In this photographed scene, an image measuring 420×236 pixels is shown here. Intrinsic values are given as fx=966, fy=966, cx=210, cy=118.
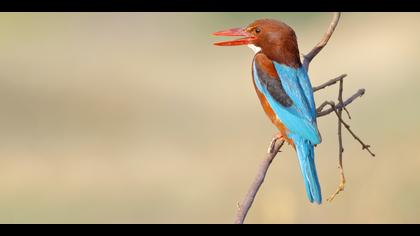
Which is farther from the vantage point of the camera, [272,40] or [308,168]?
[272,40]

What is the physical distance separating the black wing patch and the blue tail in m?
0.17

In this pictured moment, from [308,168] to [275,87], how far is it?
0.43m

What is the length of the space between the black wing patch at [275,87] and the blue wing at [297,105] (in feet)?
0.03

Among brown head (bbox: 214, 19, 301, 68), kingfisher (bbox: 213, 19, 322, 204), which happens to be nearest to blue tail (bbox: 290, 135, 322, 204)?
kingfisher (bbox: 213, 19, 322, 204)

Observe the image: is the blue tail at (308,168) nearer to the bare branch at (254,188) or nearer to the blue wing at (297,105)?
the blue wing at (297,105)

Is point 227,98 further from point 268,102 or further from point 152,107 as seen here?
point 268,102

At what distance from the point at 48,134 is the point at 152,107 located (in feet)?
6.67

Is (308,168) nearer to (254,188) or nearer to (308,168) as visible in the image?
(308,168)

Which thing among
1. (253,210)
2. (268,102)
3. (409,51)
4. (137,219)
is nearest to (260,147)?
(137,219)

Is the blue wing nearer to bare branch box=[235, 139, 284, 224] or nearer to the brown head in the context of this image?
the brown head

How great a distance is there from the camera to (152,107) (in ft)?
49.2

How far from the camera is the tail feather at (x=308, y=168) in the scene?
13.1 ft

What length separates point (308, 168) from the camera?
4199mm

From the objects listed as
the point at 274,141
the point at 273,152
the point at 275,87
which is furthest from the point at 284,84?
the point at 273,152
